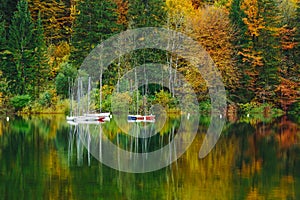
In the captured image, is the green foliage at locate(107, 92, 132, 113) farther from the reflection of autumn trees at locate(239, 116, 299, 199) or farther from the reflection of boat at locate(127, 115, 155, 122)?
the reflection of autumn trees at locate(239, 116, 299, 199)

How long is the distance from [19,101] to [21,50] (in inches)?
163

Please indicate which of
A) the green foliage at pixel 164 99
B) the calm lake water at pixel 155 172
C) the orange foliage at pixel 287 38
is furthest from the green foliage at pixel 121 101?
the calm lake water at pixel 155 172

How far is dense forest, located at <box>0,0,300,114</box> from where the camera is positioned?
43.1 metres

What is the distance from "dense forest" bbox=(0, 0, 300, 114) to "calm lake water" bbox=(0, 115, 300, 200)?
15334 millimetres

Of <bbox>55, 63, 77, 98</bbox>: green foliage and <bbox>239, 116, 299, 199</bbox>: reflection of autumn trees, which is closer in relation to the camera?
<bbox>239, 116, 299, 199</bbox>: reflection of autumn trees

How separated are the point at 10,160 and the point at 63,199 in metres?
6.42

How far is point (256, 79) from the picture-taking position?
148ft

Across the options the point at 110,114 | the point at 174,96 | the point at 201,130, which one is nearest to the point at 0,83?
the point at 110,114

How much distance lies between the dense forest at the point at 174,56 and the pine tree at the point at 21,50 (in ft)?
0.18

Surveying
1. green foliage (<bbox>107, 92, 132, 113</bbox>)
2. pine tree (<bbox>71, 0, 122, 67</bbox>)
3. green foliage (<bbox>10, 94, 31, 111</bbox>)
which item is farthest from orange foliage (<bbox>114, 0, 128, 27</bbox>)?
green foliage (<bbox>10, 94, 31, 111</bbox>)

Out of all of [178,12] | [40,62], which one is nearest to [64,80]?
[40,62]

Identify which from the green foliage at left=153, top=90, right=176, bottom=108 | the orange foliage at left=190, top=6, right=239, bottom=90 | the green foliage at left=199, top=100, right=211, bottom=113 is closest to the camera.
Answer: the green foliage at left=153, top=90, right=176, bottom=108

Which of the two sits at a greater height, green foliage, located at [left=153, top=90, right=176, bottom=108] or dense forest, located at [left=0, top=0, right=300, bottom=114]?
dense forest, located at [left=0, top=0, right=300, bottom=114]

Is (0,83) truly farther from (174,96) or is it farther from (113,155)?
(113,155)
